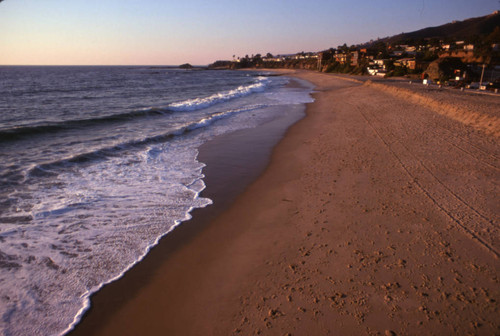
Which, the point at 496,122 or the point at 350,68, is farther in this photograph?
the point at 350,68

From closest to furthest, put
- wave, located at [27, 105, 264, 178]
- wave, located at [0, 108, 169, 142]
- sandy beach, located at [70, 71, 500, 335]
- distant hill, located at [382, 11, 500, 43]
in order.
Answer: sandy beach, located at [70, 71, 500, 335] < wave, located at [27, 105, 264, 178] < wave, located at [0, 108, 169, 142] < distant hill, located at [382, 11, 500, 43]

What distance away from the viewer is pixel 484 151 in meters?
9.97

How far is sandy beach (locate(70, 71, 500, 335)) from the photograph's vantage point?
377cm

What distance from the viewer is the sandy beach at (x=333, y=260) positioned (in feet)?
12.4

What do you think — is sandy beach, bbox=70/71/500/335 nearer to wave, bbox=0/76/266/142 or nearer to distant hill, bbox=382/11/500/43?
wave, bbox=0/76/266/142

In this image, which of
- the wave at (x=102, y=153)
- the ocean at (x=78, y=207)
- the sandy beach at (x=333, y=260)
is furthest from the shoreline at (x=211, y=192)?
the wave at (x=102, y=153)

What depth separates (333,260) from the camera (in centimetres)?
488

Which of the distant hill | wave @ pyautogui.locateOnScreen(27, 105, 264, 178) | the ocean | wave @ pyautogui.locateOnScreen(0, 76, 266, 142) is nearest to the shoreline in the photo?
the ocean

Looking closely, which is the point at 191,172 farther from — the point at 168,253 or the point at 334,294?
the point at 334,294

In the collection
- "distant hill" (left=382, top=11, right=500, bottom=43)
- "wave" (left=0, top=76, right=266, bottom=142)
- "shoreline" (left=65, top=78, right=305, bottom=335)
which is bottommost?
"shoreline" (left=65, top=78, right=305, bottom=335)

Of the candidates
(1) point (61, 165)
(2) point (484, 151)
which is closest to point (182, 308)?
(1) point (61, 165)

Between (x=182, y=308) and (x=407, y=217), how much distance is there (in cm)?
484

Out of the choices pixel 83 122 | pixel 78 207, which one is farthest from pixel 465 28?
pixel 78 207

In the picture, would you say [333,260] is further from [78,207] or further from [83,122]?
[83,122]
